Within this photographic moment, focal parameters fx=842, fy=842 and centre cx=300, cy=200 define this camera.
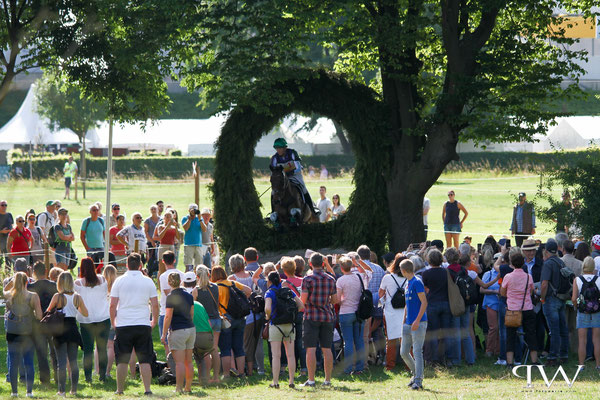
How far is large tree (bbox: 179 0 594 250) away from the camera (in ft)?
57.0

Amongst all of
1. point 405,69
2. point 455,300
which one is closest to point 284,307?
point 455,300

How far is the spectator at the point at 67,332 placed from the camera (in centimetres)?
994

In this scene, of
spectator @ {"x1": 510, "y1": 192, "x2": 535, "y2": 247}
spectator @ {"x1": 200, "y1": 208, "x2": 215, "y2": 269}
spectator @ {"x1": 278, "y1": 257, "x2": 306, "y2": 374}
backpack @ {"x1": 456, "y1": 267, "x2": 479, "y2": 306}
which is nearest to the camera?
spectator @ {"x1": 278, "y1": 257, "x2": 306, "y2": 374}

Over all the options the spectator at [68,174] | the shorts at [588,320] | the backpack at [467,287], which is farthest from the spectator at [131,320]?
the spectator at [68,174]

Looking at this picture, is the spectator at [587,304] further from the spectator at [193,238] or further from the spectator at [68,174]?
the spectator at [68,174]

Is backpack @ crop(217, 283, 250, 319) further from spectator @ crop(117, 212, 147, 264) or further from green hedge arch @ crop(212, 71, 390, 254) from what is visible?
spectator @ crop(117, 212, 147, 264)

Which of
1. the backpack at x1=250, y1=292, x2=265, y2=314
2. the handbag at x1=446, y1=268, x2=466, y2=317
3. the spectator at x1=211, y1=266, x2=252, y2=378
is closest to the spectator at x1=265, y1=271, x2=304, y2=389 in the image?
the spectator at x1=211, y1=266, x2=252, y2=378

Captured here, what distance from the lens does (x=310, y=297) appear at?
10.3 m

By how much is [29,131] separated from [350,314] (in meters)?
49.5

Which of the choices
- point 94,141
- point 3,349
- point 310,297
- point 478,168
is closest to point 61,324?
point 310,297

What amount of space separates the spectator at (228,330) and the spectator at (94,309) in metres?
1.40

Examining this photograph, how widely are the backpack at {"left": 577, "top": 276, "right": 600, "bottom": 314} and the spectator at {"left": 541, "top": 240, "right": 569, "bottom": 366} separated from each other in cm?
55

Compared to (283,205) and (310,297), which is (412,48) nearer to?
(283,205)

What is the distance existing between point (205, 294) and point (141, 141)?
4707cm
